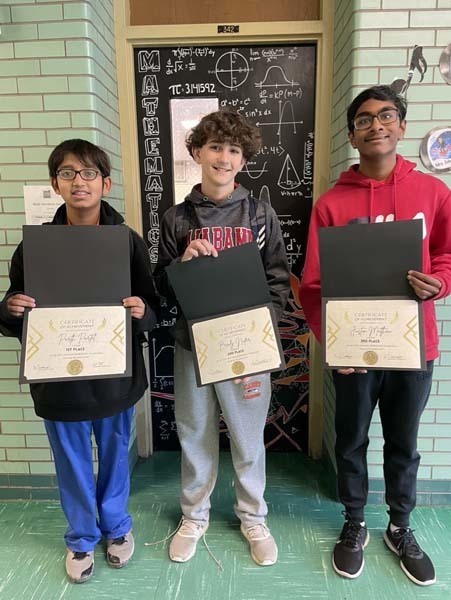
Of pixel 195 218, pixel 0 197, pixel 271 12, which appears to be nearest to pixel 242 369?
pixel 195 218

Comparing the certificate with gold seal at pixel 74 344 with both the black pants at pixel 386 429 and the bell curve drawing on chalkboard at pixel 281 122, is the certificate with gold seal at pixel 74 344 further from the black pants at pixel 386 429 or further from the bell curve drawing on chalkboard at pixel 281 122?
the bell curve drawing on chalkboard at pixel 281 122

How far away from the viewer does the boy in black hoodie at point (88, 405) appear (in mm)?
1562

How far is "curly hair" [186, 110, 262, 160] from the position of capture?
1.63m

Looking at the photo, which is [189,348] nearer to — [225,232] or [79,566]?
[225,232]

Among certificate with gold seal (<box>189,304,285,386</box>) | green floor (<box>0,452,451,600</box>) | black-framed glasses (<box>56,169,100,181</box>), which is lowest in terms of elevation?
green floor (<box>0,452,451,600</box>)

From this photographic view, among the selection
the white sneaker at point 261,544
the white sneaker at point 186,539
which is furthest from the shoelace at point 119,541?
the white sneaker at point 261,544

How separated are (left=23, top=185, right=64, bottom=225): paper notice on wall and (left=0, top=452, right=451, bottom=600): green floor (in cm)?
137

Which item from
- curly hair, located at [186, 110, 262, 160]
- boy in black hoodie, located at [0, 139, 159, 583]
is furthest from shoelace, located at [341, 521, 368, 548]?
curly hair, located at [186, 110, 262, 160]

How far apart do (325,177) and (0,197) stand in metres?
1.56

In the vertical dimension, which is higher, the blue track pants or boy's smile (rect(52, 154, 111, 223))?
boy's smile (rect(52, 154, 111, 223))

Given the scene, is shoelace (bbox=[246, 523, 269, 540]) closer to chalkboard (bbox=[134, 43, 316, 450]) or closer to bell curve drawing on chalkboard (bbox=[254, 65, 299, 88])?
chalkboard (bbox=[134, 43, 316, 450])

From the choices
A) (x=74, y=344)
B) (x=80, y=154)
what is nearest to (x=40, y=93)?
(x=80, y=154)

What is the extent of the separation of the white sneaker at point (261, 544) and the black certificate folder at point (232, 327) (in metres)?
0.76

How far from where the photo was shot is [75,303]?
1537mm
